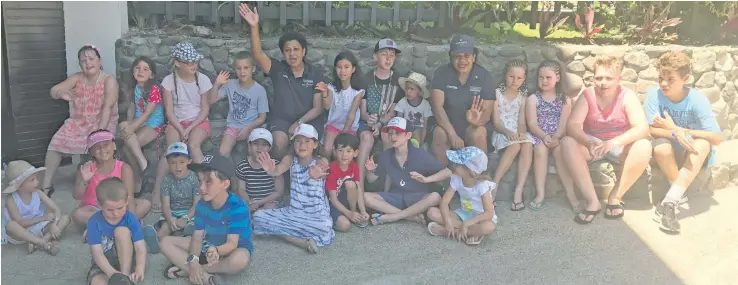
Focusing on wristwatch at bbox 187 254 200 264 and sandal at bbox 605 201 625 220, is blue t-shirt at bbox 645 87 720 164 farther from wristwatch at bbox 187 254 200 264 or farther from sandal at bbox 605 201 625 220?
wristwatch at bbox 187 254 200 264

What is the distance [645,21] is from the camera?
6.98 metres

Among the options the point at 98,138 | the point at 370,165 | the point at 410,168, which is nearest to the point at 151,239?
the point at 98,138

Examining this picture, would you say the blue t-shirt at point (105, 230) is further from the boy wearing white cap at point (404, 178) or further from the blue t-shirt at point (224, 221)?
the boy wearing white cap at point (404, 178)

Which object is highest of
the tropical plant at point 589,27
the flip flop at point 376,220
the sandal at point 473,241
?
the tropical plant at point 589,27

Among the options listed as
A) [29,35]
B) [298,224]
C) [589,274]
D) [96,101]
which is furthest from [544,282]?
[29,35]

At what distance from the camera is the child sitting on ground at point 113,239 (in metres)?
3.84

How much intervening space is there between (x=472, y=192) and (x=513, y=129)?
101 centimetres

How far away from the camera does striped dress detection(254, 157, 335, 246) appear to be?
183 inches

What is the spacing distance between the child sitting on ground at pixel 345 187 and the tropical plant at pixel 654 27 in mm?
3464

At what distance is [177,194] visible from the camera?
4.76 metres

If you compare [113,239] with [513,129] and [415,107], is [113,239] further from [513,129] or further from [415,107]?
[513,129]

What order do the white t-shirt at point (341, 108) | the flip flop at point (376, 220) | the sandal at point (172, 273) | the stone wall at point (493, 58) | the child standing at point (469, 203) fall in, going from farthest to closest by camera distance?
1. the stone wall at point (493, 58)
2. the white t-shirt at point (341, 108)
3. the flip flop at point (376, 220)
4. the child standing at point (469, 203)
5. the sandal at point (172, 273)

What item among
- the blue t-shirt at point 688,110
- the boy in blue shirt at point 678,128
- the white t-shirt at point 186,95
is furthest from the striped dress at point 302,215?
the blue t-shirt at point 688,110

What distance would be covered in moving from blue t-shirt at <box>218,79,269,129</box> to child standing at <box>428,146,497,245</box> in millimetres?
1609
